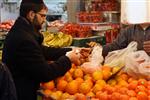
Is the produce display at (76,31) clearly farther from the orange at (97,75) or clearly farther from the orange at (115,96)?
the orange at (115,96)

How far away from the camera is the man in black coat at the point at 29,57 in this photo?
286cm

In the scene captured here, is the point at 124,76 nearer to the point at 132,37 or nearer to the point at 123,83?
the point at 123,83

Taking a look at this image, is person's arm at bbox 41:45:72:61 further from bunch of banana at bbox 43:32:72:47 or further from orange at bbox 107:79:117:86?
bunch of banana at bbox 43:32:72:47

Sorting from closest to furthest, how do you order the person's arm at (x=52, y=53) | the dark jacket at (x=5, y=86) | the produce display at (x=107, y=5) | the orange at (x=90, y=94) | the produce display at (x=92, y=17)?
1. the dark jacket at (x=5, y=86)
2. the orange at (x=90, y=94)
3. the person's arm at (x=52, y=53)
4. the produce display at (x=92, y=17)
5. the produce display at (x=107, y=5)

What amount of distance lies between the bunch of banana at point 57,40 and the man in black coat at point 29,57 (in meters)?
2.76

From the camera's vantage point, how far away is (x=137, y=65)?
2.98 m

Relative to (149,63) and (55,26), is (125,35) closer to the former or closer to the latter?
(149,63)

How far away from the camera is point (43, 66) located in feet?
9.36

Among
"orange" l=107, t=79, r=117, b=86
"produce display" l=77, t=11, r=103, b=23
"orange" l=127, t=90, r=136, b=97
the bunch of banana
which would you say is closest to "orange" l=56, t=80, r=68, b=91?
"orange" l=107, t=79, r=117, b=86

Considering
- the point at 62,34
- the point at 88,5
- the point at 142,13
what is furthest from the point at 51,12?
the point at 142,13

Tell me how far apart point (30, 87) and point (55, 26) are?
3990mm

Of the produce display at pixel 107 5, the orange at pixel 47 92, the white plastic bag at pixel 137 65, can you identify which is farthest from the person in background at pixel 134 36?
the produce display at pixel 107 5

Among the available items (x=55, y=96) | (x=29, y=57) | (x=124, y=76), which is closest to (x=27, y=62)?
(x=29, y=57)

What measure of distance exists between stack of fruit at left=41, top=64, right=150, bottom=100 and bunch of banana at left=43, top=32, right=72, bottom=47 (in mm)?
2713
